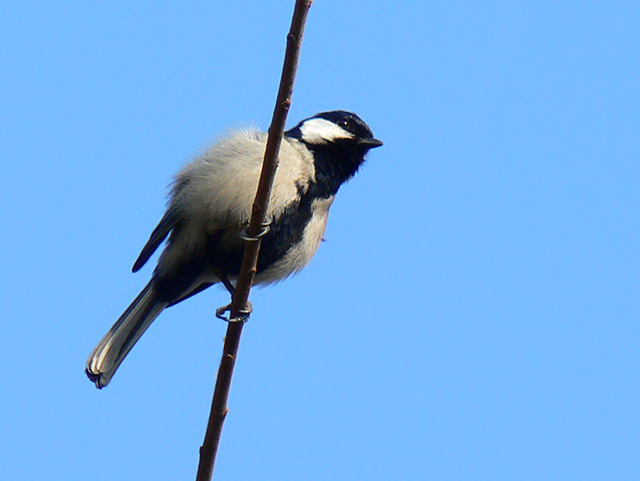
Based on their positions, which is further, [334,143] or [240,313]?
[334,143]

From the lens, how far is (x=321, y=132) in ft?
16.3

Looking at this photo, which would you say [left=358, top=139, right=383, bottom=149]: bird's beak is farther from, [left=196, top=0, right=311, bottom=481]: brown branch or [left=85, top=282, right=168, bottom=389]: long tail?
[left=196, top=0, right=311, bottom=481]: brown branch

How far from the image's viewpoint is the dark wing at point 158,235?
A: 4645 mm

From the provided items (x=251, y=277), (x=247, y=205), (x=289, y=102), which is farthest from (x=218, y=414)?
(x=247, y=205)

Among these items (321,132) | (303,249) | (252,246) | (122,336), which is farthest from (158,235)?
(252,246)

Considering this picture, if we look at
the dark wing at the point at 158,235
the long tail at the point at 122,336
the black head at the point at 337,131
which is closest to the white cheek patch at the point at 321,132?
the black head at the point at 337,131

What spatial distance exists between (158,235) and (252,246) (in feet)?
5.28

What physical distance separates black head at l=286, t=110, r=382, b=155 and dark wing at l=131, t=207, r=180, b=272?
90 cm

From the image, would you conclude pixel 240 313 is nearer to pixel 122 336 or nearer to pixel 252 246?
pixel 252 246

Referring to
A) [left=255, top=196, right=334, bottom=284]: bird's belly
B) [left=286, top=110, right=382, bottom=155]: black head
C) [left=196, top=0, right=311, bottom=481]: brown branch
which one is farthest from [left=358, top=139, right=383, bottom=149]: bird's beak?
[left=196, top=0, right=311, bottom=481]: brown branch

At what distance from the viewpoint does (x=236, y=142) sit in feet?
14.9

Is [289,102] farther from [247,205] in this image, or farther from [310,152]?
[310,152]

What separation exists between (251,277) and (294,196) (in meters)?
1.14

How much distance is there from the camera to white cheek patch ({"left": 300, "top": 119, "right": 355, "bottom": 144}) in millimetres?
4883
